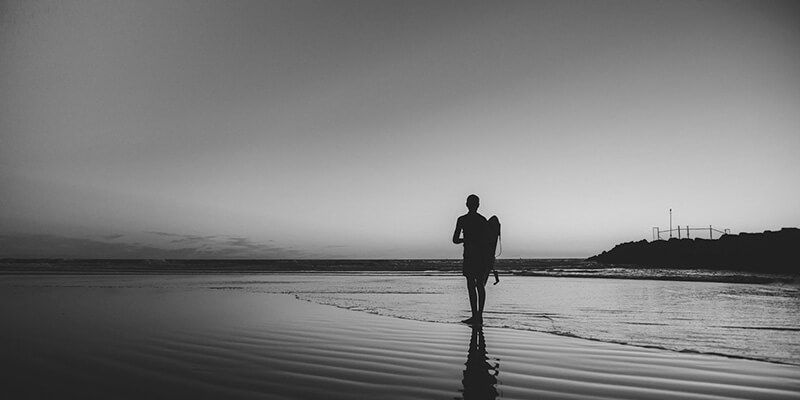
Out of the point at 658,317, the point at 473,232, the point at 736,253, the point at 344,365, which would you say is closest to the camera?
the point at 344,365

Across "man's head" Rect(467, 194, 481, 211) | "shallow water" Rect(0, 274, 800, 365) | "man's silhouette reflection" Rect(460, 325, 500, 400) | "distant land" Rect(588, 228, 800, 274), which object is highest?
"man's head" Rect(467, 194, 481, 211)

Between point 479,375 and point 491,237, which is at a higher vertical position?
point 491,237

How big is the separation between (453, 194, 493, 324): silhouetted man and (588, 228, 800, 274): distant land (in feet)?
87.8

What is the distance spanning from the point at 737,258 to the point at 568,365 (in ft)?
143

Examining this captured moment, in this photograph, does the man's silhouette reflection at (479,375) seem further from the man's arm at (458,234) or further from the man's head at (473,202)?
the man's head at (473,202)

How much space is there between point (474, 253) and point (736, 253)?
141 ft

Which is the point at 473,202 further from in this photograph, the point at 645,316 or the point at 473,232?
the point at 645,316

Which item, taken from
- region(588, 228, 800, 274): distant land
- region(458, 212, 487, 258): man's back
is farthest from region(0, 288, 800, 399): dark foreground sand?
region(588, 228, 800, 274): distant land

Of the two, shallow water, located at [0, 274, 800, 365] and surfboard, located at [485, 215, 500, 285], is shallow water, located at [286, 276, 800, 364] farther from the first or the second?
surfboard, located at [485, 215, 500, 285]

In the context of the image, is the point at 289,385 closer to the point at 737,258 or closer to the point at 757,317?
the point at 757,317

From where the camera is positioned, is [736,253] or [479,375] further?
[736,253]

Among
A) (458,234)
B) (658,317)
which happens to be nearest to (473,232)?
(458,234)

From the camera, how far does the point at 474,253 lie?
8.77 m

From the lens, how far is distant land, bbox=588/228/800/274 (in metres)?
34.1
